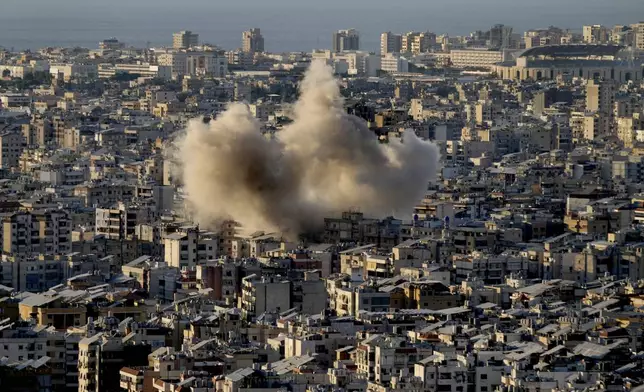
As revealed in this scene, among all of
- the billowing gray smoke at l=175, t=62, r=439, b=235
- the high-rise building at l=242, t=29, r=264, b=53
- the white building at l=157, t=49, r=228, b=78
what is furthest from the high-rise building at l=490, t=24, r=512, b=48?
the billowing gray smoke at l=175, t=62, r=439, b=235

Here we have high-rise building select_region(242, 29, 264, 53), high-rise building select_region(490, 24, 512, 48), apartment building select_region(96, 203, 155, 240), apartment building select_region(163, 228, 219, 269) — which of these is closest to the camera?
apartment building select_region(163, 228, 219, 269)

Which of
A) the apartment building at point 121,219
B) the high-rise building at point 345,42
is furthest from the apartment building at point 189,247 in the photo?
the high-rise building at point 345,42

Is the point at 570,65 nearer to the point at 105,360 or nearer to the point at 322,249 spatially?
the point at 322,249

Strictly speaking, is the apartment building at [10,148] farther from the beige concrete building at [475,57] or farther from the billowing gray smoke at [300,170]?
the beige concrete building at [475,57]

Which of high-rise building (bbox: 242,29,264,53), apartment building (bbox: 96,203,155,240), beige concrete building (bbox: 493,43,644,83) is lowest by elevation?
high-rise building (bbox: 242,29,264,53)

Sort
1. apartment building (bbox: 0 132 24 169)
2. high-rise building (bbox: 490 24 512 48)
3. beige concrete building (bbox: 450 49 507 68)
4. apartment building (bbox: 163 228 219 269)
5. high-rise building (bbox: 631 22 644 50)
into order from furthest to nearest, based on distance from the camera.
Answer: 1. high-rise building (bbox: 490 24 512 48)
2. high-rise building (bbox: 631 22 644 50)
3. beige concrete building (bbox: 450 49 507 68)
4. apartment building (bbox: 0 132 24 169)
5. apartment building (bbox: 163 228 219 269)

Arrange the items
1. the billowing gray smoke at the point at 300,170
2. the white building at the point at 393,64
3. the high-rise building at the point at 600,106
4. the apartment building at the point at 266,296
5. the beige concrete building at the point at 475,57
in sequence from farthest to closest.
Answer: the beige concrete building at the point at 475,57 → the white building at the point at 393,64 → the high-rise building at the point at 600,106 → the billowing gray smoke at the point at 300,170 → the apartment building at the point at 266,296

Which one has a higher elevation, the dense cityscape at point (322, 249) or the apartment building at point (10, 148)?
the dense cityscape at point (322, 249)

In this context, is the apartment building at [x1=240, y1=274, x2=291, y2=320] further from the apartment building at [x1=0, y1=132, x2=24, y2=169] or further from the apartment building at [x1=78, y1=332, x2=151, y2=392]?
the apartment building at [x1=0, y1=132, x2=24, y2=169]

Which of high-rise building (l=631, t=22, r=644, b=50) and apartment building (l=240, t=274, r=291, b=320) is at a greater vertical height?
apartment building (l=240, t=274, r=291, b=320)
